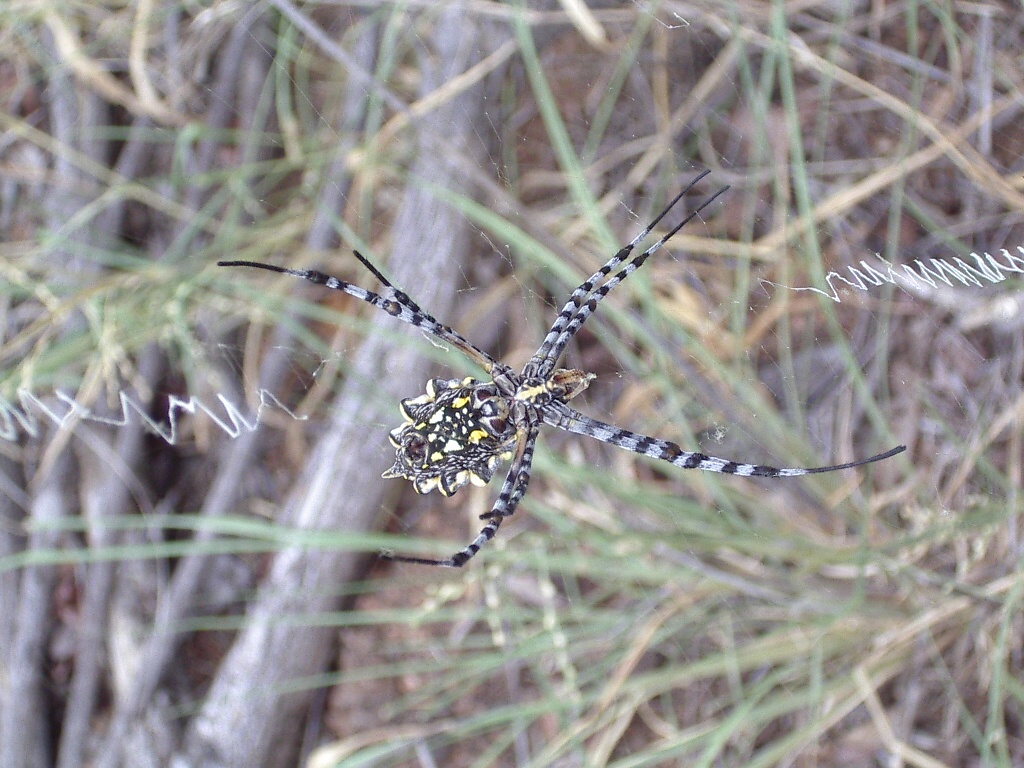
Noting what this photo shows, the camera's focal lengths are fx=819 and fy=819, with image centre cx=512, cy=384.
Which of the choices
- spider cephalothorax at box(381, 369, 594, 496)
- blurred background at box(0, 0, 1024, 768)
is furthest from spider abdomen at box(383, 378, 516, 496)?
blurred background at box(0, 0, 1024, 768)

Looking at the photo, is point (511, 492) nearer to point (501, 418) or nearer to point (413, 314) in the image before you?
point (501, 418)

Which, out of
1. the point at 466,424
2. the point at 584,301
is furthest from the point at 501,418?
the point at 584,301

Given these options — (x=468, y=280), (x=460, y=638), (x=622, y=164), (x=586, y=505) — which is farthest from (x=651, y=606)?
(x=622, y=164)

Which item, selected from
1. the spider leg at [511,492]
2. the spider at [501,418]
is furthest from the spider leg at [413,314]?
the spider leg at [511,492]

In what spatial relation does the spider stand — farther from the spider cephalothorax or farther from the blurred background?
the blurred background

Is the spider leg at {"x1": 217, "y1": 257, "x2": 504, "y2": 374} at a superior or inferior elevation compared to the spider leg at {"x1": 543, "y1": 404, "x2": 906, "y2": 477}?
superior

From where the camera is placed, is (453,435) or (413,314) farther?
(413,314)

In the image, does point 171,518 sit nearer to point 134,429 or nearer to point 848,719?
point 134,429

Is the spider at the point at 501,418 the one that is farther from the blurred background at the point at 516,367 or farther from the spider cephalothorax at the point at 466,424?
the blurred background at the point at 516,367
